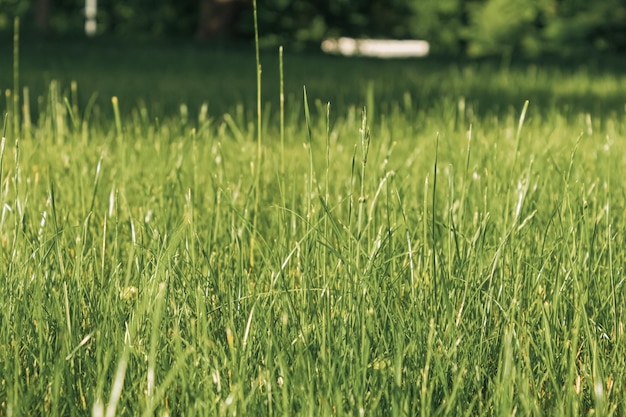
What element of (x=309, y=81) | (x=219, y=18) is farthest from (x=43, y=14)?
(x=309, y=81)

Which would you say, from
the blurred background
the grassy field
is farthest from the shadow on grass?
the blurred background

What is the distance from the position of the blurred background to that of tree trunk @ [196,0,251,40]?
3.25 m

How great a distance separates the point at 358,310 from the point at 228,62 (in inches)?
381

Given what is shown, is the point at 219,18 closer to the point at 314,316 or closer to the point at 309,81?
the point at 309,81

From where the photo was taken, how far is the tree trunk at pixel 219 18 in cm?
1698

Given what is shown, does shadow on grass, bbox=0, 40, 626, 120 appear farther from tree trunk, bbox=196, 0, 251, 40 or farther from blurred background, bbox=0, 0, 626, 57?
blurred background, bbox=0, 0, 626, 57

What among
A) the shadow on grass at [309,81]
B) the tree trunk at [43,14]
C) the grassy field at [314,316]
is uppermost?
the tree trunk at [43,14]

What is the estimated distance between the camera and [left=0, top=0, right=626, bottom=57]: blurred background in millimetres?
21797

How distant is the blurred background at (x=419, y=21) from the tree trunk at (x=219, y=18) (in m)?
3.25

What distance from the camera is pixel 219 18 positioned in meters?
17.0

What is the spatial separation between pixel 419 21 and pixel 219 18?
8888 millimetres

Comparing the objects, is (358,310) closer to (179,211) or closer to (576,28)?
(179,211)

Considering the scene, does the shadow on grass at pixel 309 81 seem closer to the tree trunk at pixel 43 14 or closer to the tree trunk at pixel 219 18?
the tree trunk at pixel 43 14

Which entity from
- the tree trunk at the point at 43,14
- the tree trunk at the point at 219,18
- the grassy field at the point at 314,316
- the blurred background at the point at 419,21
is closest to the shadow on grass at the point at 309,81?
the grassy field at the point at 314,316
